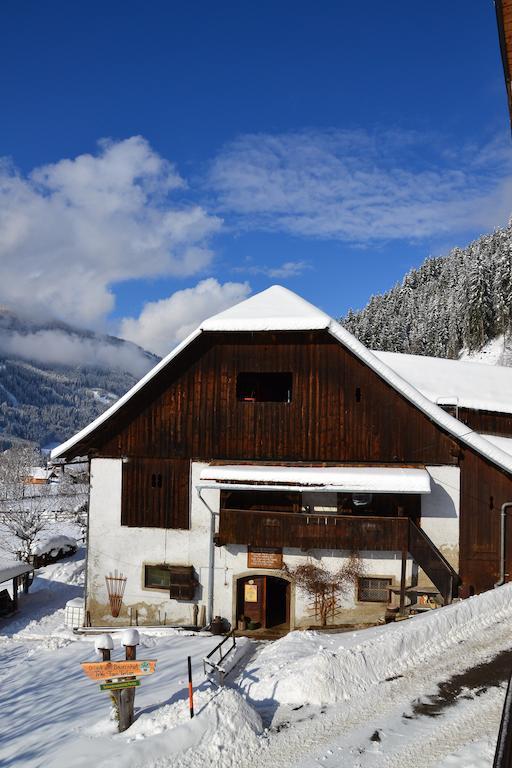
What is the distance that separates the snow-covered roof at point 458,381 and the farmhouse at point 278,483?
6.29 m

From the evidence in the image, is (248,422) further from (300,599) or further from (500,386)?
(500,386)

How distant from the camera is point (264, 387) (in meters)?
23.5

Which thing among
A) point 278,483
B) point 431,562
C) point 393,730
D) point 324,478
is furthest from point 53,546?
point 393,730

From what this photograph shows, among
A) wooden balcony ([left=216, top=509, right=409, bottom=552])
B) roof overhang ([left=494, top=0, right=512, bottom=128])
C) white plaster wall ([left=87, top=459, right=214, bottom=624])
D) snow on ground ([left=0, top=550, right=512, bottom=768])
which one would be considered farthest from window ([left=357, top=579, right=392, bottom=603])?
roof overhang ([left=494, top=0, right=512, bottom=128])

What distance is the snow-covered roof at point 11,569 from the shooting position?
2922cm

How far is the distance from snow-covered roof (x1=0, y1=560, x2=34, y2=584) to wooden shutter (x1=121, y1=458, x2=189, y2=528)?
11.8 m

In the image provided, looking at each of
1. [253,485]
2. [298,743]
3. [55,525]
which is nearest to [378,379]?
[253,485]

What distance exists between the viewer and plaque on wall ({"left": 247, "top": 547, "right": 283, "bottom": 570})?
20359 millimetres

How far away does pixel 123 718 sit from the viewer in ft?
34.1

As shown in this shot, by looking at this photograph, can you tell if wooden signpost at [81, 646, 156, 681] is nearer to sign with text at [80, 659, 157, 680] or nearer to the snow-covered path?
sign with text at [80, 659, 157, 680]

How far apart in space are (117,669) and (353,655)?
521cm

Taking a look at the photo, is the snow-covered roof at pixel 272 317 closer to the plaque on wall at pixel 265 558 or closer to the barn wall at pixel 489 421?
the plaque on wall at pixel 265 558

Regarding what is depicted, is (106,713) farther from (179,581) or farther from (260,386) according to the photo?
(260,386)

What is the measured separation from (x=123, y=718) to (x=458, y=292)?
95.6 metres
